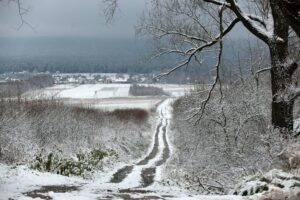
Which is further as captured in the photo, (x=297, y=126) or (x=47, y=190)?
(x=297, y=126)

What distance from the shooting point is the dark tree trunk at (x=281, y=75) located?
40.5 feet

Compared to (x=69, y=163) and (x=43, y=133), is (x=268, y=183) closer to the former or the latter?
(x=69, y=163)

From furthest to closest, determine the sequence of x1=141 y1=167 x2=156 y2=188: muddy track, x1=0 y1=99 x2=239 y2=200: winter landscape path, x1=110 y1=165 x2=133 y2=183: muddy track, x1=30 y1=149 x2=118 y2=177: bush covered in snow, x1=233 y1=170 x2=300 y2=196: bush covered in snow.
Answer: x1=110 y1=165 x2=133 y2=183: muddy track, x1=141 y1=167 x2=156 y2=188: muddy track, x1=30 y1=149 x2=118 y2=177: bush covered in snow, x1=0 y1=99 x2=239 y2=200: winter landscape path, x1=233 y1=170 x2=300 y2=196: bush covered in snow

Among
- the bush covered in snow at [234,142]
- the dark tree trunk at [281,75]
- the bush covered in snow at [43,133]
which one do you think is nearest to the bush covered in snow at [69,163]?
the bush covered in snow at [43,133]

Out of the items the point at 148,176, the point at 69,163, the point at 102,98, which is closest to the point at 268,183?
the point at 69,163

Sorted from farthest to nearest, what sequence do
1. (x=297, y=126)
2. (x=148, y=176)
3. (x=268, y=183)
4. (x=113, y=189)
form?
(x=148, y=176), (x=297, y=126), (x=113, y=189), (x=268, y=183)

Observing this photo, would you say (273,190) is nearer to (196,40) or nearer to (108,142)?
(196,40)

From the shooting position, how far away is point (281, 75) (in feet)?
40.8

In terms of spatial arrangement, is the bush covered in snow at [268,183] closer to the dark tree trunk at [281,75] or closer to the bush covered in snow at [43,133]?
the dark tree trunk at [281,75]

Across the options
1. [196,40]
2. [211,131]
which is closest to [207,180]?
[196,40]

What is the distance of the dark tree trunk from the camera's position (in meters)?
12.3

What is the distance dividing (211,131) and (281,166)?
13.4 metres

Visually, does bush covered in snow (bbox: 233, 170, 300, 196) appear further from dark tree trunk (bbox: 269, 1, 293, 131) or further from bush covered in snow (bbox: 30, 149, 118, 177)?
bush covered in snow (bbox: 30, 149, 118, 177)

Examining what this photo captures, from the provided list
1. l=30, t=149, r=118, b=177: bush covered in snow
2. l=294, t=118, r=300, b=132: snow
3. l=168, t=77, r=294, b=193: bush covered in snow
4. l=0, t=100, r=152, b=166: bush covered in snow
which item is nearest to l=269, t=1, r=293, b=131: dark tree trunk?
l=294, t=118, r=300, b=132: snow
